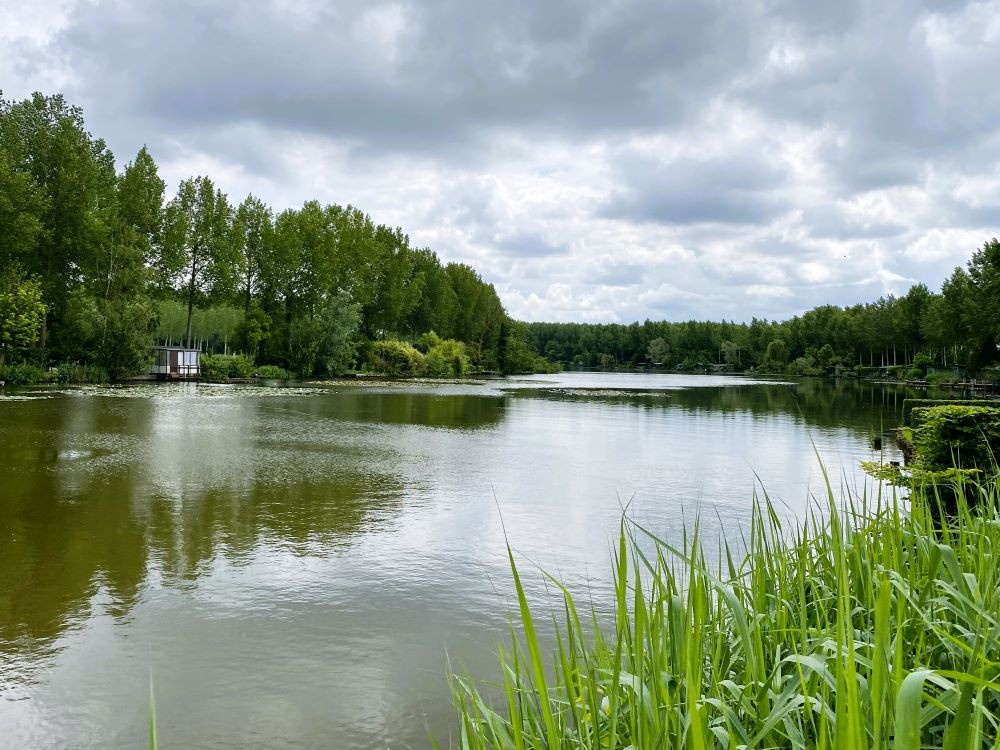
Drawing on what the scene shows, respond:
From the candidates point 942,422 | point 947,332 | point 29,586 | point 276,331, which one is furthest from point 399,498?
point 947,332

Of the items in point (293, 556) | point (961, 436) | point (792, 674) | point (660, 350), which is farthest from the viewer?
point (660, 350)

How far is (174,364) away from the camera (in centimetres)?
4819

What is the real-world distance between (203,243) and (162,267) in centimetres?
401

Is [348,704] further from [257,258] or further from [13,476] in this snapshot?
[257,258]

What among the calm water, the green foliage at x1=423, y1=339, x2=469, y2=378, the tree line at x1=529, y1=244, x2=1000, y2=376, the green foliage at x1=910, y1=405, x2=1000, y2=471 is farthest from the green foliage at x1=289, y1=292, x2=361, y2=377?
the green foliage at x1=910, y1=405, x2=1000, y2=471

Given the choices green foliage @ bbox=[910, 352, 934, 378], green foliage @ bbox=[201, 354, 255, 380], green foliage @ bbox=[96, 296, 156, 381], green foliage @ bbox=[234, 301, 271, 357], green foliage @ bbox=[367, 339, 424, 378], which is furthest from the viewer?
green foliage @ bbox=[367, 339, 424, 378]

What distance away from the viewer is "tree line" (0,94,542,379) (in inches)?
1529

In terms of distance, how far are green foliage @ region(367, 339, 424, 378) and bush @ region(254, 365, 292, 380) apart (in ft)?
32.0

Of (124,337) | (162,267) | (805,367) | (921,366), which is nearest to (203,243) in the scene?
(162,267)

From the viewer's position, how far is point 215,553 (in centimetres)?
751

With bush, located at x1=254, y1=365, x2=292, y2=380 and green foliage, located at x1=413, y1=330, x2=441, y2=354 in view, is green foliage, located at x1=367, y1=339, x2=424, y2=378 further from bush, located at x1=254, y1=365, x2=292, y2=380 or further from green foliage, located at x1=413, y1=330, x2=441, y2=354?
bush, located at x1=254, y1=365, x2=292, y2=380

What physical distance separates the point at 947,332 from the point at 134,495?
61717 millimetres

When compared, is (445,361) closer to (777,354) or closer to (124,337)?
(124,337)

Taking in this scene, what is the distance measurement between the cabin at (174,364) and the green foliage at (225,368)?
619mm
